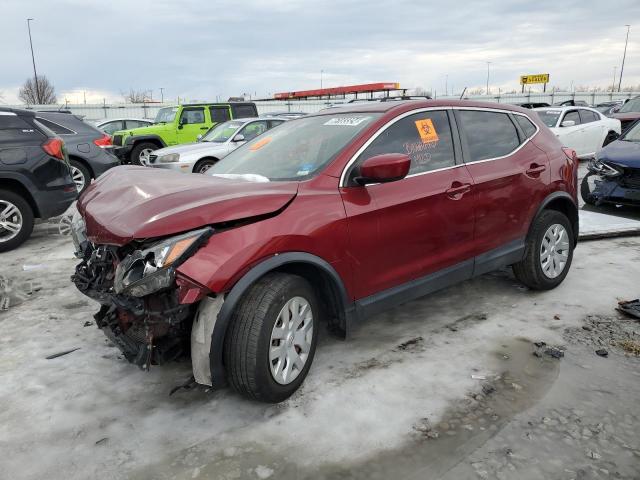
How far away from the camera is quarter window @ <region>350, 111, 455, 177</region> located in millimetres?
3416

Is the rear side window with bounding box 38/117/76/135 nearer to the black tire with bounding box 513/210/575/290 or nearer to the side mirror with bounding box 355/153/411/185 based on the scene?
the side mirror with bounding box 355/153/411/185

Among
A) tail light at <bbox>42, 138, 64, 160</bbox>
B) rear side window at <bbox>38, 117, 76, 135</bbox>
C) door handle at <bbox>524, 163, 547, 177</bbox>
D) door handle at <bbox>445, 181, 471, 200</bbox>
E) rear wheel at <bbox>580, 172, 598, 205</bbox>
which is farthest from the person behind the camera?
rear side window at <bbox>38, 117, 76, 135</bbox>

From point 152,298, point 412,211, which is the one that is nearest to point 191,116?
point 412,211

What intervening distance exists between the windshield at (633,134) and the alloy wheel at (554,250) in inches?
173

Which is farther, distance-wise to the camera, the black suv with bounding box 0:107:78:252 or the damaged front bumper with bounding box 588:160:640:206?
the damaged front bumper with bounding box 588:160:640:206

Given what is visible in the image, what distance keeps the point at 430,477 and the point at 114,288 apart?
187 centimetres

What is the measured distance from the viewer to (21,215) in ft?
20.5

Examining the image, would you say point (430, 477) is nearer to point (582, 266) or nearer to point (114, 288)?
point (114, 288)

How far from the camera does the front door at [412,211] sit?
318 centimetres

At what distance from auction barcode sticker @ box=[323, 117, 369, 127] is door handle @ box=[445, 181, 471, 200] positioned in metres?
0.80

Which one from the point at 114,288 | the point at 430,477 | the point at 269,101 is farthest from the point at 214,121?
the point at 269,101

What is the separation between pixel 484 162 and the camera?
13.1ft

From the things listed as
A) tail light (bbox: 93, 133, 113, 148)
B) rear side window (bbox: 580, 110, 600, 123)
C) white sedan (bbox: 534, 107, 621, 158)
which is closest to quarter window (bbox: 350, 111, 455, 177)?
tail light (bbox: 93, 133, 113, 148)

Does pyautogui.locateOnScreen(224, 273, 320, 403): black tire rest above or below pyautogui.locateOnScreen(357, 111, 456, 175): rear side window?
below
